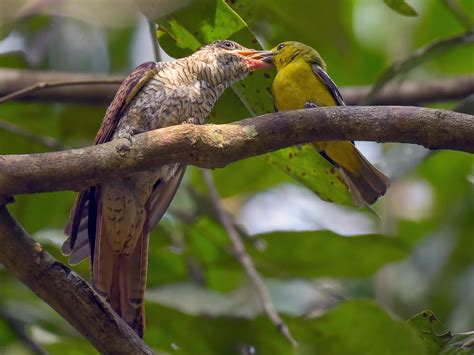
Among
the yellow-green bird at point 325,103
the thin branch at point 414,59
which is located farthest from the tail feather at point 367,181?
the thin branch at point 414,59

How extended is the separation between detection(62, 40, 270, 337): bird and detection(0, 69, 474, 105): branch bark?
3.63ft

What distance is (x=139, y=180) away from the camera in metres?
4.01

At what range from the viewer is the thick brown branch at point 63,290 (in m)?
3.01

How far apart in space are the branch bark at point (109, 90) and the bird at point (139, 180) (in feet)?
3.63

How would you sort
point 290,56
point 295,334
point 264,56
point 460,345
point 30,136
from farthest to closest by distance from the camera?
point 30,136 → point 290,56 → point 264,56 → point 295,334 → point 460,345

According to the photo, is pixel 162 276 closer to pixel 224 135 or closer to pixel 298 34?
pixel 298 34

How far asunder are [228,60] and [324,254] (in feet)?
5.35

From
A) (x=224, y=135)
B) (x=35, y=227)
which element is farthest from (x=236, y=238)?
(x=224, y=135)

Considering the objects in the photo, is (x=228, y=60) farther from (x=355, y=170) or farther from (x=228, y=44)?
(x=355, y=170)

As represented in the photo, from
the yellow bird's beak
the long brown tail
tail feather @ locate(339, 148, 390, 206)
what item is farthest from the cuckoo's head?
the long brown tail

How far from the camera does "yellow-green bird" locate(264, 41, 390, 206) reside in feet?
12.9

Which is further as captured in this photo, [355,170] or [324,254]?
[324,254]

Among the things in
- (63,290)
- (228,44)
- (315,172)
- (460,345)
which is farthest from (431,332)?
(228,44)

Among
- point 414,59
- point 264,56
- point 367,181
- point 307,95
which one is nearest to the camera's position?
point 367,181
